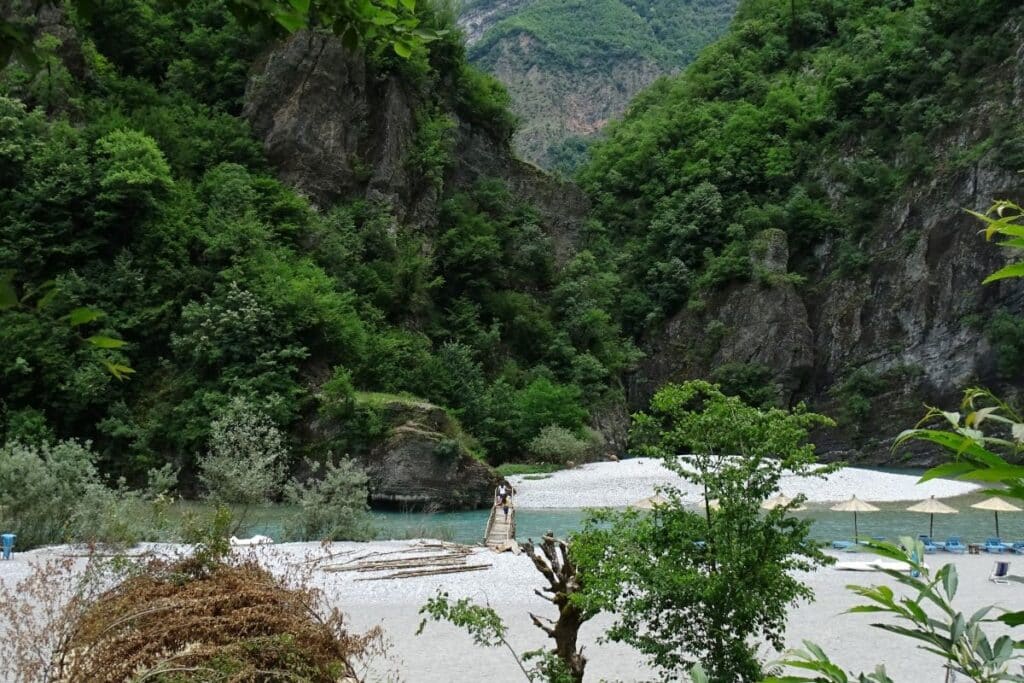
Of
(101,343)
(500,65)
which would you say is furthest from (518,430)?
(500,65)

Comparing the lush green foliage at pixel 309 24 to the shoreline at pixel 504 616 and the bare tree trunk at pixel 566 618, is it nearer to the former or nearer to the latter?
the bare tree trunk at pixel 566 618

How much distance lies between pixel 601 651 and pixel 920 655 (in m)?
4.11

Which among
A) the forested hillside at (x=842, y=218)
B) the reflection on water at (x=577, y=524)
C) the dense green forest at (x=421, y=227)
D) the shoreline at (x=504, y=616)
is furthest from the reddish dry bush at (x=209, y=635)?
the forested hillside at (x=842, y=218)

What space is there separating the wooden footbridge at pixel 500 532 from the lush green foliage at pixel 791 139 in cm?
3119

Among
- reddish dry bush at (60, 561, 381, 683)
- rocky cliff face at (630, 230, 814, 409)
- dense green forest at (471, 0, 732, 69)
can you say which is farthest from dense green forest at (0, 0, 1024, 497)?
dense green forest at (471, 0, 732, 69)

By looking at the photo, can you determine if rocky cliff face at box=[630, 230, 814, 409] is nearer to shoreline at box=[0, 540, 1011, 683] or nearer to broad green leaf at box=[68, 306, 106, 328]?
shoreline at box=[0, 540, 1011, 683]

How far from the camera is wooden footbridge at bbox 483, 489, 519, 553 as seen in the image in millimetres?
18141

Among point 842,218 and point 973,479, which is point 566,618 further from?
point 842,218

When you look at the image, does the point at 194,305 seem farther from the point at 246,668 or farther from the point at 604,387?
the point at 246,668

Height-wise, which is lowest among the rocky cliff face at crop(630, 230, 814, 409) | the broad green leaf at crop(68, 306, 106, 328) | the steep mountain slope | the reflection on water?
the reflection on water

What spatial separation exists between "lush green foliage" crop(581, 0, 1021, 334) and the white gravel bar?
752 inches

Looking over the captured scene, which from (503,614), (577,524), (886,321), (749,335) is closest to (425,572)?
(503,614)

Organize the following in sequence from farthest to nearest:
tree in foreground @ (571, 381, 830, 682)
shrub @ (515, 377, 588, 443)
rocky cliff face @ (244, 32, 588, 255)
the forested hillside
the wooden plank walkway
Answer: the forested hillside < shrub @ (515, 377, 588, 443) < rocky cliff face @ (244, 32, 588, 255) < the wooden plank walkway < tree in foreground @ (571, 381, 830, 682)

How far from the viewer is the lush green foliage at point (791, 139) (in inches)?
1826
